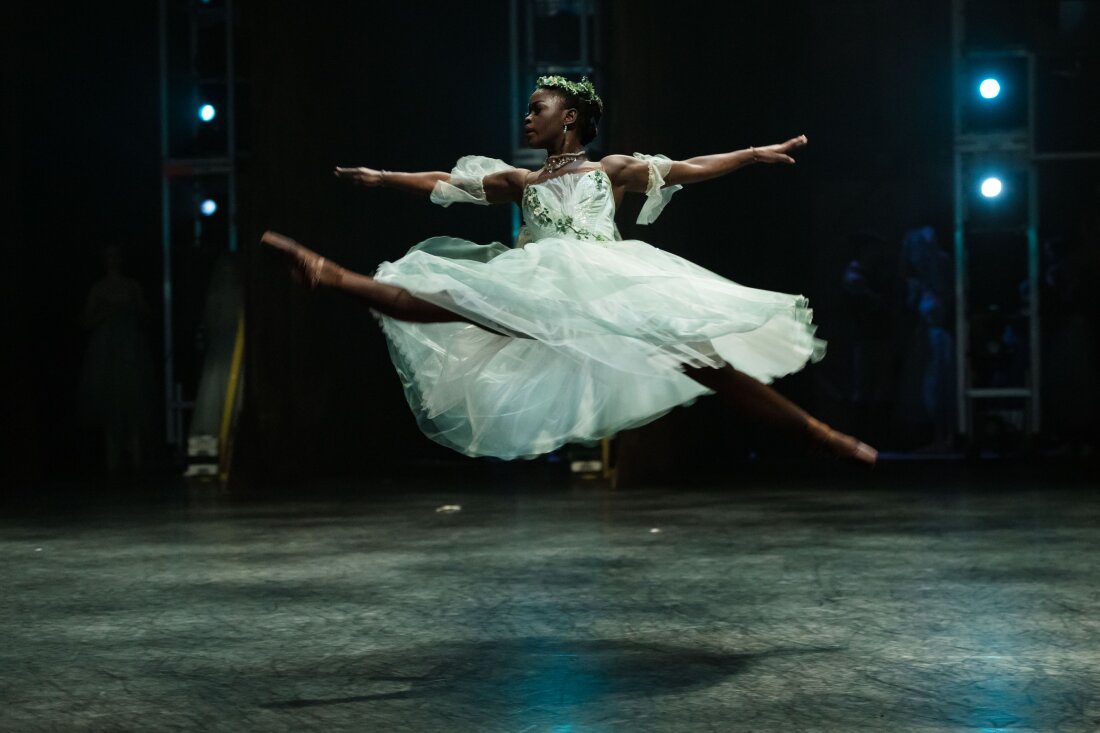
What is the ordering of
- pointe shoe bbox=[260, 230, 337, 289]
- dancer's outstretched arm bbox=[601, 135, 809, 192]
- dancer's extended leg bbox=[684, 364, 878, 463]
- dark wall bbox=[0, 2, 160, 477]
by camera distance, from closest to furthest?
pointe shoe bbox=[260, 230, 337, 289] < dancer's extended leg bbox=[684, 364, 878, 463] < dancer's outstretched arm bbox=[601, 135, 809, 192] < dark wall bbox=[0, 2, 160, 477]

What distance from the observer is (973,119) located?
888cm

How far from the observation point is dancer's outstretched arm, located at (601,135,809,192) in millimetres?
3703

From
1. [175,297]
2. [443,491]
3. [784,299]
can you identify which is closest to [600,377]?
[784,299]

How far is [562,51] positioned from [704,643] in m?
6.15

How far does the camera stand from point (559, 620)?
3670 millimetres

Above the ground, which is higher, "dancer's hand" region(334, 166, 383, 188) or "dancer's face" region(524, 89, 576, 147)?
"dancer's face" region(524, 89, 576, 147)

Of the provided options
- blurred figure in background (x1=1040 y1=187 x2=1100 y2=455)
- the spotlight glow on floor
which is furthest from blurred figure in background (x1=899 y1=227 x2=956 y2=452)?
blurred figure in background (x1=1040 y1=187 x2=1100 y2=455)

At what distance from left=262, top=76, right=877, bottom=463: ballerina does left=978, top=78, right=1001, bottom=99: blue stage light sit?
18.2ft

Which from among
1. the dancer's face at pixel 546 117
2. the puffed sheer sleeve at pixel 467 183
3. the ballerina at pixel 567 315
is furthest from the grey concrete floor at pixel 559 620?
the dancer's face at pixel 546 117

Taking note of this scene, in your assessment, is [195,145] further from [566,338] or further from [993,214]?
[566,338]

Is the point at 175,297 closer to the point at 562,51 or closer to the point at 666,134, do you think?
the point at 562,51

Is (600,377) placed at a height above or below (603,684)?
above

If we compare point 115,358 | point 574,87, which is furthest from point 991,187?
point 574,87

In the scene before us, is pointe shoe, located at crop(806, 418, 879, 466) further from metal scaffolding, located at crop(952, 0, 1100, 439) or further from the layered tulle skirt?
metal scaffolding, located at crop(952, 0, 1100, 439)
